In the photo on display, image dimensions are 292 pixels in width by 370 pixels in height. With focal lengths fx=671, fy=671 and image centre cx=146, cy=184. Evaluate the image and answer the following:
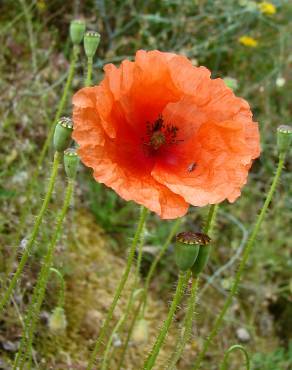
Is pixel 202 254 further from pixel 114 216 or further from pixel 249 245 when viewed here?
pixel 114 216

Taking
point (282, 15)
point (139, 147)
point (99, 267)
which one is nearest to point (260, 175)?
point (99, 267)

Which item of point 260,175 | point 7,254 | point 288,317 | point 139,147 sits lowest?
point 288,317

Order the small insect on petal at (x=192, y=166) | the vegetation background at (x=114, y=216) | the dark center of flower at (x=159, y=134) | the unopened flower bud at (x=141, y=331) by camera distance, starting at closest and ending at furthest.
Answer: the small insect on petal at (x=192, y=166)
the dark center of flower at (x=159, y=134)
the unopened flower bud at (x=141, y=331)
the vegetation background at (x=114, y=216)

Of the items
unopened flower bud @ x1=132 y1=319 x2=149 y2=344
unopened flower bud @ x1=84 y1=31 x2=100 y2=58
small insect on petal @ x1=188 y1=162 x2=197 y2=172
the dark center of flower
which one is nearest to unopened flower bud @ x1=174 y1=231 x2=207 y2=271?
small insect on petal @ x1=188 y1=162 x2=197 y2=172

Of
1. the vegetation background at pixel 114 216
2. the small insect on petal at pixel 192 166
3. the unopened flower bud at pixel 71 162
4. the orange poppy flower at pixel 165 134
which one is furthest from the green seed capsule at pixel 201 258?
the vegetation background at pixel 114 216

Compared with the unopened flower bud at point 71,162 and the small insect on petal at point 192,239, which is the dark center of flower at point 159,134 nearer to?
the unopened flower bud at point 71,162

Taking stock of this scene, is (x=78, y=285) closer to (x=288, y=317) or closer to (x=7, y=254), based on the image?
(x=7, y=254)

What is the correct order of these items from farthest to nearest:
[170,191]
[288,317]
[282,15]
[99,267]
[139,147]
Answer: [282,15] → [288,317] → [99,267] → [139,147] → [170,191]
